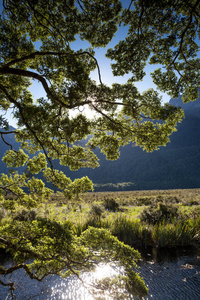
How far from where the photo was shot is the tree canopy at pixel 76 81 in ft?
10.3

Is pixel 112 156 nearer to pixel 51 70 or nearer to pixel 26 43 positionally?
pixel 51 70

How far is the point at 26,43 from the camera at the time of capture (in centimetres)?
475

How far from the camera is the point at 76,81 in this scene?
161 inches

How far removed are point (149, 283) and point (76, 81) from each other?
6.45 meters

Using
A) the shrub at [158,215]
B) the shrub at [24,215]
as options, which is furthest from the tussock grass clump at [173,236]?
the shrub at [24,215]

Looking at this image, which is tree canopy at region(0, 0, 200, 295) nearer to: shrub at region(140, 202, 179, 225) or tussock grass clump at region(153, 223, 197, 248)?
tussock grass clump at region(153, 223, 197, 248)

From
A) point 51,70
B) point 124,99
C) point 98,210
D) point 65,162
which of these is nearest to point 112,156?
point 65,162

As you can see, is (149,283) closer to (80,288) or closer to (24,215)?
(80,288)

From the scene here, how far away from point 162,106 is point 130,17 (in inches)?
120

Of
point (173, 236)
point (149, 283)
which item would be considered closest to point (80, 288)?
point (149, 283)

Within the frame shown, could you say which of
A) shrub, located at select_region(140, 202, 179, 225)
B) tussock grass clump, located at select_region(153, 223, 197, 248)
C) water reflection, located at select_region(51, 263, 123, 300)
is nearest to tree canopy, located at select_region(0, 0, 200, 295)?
water reflection, located at select_region(51, 263, 123, 300)

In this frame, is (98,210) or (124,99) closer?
(124,99)

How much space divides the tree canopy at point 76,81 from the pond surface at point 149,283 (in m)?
0.85

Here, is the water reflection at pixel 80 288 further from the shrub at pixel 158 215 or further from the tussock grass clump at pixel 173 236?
the shrub at pixel 158 215
